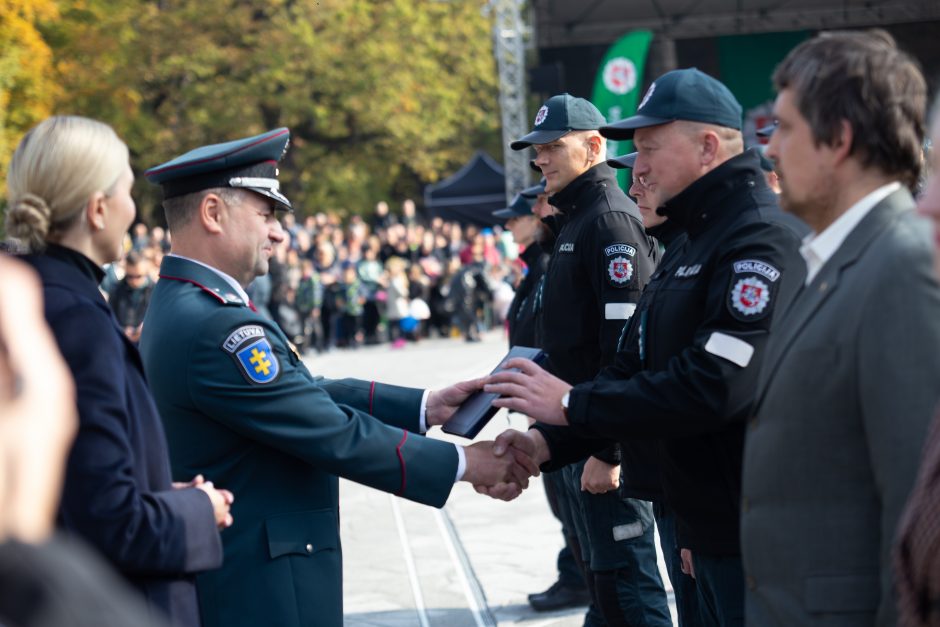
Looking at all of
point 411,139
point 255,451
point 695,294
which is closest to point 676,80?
point 695,294

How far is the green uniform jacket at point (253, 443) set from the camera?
11.4 feet

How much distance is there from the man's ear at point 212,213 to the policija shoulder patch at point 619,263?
6.20ft

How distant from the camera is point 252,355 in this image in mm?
3477

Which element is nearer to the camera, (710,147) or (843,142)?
(843,142)

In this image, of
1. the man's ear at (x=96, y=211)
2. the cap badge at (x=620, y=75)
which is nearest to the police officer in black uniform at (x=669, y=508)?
the man's ear at (x=96, y=211)

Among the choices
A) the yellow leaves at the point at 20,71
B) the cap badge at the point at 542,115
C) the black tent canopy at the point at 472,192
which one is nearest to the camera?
the cap badge at the point at 542,115

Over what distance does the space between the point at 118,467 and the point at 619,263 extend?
2849mm

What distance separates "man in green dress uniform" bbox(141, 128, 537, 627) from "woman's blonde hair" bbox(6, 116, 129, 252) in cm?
75

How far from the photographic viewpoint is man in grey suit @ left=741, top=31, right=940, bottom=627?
242 centimetres

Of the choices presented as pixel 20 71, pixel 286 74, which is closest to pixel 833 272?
pixel 20 71

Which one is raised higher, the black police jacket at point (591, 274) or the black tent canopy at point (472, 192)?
the black police jacket at point (591, 274)

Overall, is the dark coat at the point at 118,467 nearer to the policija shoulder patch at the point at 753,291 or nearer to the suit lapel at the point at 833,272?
the suit lapel at the point at 833,272

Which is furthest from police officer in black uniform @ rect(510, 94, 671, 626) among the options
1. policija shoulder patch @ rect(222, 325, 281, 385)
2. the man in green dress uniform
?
policija shoulder patch @ rect(222, 325, 281, 385)

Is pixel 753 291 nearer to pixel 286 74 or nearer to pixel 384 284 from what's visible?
pixel 384 284
